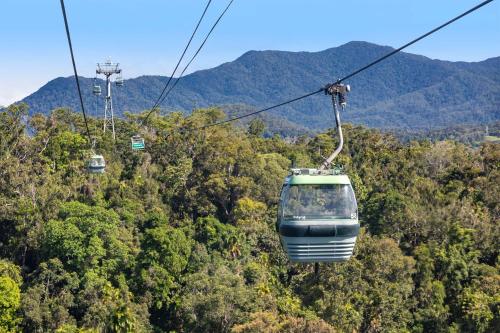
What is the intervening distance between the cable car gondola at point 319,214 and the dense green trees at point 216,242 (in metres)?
13.7

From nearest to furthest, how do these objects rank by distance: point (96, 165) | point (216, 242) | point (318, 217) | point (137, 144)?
point (318, 217) < point (96, 165) < point (216, 242) < point (137, 144)

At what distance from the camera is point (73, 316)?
30203 mm

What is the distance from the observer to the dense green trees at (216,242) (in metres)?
28.8

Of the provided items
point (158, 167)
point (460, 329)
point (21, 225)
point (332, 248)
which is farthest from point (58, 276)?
point (332, 248)

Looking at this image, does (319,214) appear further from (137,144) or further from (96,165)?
(137,144)

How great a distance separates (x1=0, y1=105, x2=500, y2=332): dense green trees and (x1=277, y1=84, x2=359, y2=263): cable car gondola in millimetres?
13715

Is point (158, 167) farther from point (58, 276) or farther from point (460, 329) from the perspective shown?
point (460, 329)

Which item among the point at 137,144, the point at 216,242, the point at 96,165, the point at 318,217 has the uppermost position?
the point at 137,144

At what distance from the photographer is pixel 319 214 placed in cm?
1098

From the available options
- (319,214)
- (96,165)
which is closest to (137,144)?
(96,165)

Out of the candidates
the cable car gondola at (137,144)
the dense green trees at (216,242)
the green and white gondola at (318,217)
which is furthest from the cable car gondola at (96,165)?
the green and white gondola at (318,217)

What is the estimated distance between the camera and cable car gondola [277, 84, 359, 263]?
10.8 m

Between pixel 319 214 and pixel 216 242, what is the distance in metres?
24.3

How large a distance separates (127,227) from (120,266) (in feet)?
11.7
